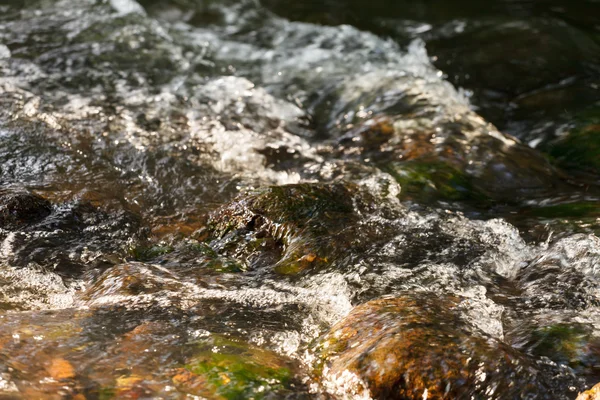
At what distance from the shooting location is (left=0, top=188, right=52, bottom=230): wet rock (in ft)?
14.7

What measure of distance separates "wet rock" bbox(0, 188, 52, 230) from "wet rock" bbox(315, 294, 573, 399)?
8.21 ft

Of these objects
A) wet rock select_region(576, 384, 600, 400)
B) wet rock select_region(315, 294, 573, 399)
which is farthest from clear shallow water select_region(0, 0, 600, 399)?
wet rock select_region(576, 384, 600, 400)

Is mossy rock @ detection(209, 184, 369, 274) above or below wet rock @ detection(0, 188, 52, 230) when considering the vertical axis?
below

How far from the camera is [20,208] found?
14.9 feet

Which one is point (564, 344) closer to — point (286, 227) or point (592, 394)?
point (592, 394)

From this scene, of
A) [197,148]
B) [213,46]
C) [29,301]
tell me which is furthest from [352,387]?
[213,46]

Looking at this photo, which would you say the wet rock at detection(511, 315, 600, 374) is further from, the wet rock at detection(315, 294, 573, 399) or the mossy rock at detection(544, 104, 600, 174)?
the mossy rock at detection(544, 104, 600, 174)

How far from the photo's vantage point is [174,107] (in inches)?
266

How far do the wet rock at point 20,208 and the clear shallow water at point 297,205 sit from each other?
0.02 metres

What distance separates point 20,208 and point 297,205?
1972 mm

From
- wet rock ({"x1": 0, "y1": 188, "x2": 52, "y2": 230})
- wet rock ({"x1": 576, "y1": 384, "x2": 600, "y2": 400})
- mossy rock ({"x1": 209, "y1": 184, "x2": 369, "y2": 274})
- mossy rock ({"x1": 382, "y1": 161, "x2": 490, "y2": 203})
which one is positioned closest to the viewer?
wet rock ({"x1": 576, "y1": 384, "x2": 600, "y2": 400})

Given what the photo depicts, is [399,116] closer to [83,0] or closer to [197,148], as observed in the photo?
[197,148]

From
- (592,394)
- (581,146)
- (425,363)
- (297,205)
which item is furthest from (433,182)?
(592,394)

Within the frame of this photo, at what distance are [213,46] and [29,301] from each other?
571cm
